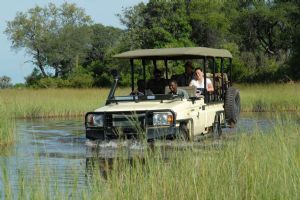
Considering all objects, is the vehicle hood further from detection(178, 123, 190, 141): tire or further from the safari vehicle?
detection(178, 123, 190, 141): tire

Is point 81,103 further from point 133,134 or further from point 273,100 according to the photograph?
point 133,134

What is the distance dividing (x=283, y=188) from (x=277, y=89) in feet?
73.6

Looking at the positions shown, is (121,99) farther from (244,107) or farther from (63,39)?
(63,39)

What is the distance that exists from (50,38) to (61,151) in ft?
216

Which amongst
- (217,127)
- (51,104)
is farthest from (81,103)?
(217,127)

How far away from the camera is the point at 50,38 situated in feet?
258

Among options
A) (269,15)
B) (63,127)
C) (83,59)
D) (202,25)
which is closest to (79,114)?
(63,127)

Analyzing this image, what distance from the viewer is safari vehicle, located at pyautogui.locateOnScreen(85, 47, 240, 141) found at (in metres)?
12.2

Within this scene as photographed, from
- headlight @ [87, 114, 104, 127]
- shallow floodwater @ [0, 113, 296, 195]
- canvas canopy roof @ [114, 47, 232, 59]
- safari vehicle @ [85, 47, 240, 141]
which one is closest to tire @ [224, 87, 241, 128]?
safari vehicle @ [85, 47, 240, 141]

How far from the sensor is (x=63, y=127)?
69.2 feet

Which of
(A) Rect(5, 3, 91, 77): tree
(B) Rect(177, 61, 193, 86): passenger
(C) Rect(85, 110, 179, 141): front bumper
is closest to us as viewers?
(C) Rect(85, 110, 179, 141): front bumper

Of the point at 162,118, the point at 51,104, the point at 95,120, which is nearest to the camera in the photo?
the point at 162,118

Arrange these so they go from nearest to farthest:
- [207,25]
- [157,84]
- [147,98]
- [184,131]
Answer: [184,131] < [147,98] < [157,84] < [207,25]

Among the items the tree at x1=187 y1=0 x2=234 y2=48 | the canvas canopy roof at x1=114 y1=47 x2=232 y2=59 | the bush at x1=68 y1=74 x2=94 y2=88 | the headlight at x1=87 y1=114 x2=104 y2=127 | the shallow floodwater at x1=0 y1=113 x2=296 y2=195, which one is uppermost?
the tree at x1=187 y1=0 x2=234 y2=48
